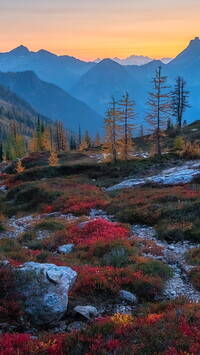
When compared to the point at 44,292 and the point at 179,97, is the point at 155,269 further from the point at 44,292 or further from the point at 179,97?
the point at 179,97

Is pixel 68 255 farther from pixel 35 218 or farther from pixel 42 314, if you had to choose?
pixel 35 218

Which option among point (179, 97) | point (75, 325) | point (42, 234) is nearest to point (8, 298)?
point (75, 325)

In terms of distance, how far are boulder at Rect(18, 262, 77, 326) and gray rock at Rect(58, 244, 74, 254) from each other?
14.8 ft

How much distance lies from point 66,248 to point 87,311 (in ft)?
19.7

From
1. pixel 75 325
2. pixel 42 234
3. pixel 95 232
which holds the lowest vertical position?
pixel 42 234

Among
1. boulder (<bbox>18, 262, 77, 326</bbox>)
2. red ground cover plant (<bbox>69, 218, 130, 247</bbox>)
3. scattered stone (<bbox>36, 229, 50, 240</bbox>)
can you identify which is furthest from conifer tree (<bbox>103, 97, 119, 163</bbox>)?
boulder (<bbox>18, 262, 77, 326</bbox>)

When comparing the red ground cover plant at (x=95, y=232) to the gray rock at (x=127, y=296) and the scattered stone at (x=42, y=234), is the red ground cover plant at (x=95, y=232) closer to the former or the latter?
the scattered stone at (x=42, y=234)

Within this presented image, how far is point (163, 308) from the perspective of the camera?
834 centimetres

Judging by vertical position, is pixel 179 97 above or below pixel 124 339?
above

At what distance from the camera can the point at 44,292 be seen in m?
8.29

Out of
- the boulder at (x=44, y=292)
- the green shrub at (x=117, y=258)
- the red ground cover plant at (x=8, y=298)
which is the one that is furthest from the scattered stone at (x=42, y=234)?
the red ground cover plant at (x=8, y=298)

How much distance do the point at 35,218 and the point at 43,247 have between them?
7461 millimetres

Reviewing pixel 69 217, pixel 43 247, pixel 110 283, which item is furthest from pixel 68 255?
pixel 69 217

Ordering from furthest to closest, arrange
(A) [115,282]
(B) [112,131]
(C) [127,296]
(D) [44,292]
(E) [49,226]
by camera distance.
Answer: (B) [112,131] → (E) [49,226] → (A) [115,282] → (C) [127,296] → (D) [44,292]
